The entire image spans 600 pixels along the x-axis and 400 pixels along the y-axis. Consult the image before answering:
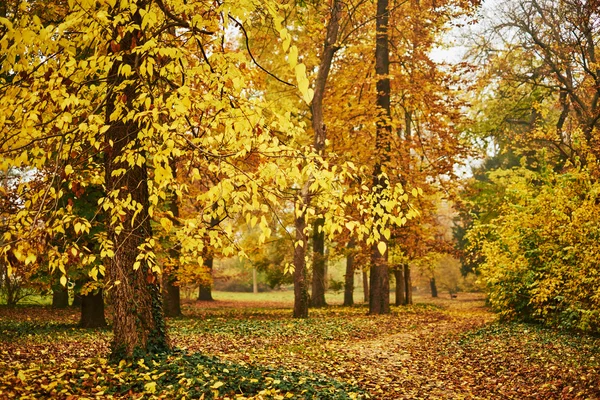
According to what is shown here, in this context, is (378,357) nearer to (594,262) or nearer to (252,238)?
(594,262)

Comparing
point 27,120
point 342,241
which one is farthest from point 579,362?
point 342,241

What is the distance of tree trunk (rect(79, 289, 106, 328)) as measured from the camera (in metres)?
12.7

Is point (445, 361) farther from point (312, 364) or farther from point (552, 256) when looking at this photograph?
point (552, 256)

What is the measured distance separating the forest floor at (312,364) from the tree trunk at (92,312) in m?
0.45

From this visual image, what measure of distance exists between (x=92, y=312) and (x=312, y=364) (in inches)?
284

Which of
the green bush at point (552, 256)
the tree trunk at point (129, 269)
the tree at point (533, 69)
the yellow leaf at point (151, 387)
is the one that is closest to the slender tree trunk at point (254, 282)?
the tree at point (533, 69)

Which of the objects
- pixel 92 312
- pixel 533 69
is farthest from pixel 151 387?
pixel 533 69

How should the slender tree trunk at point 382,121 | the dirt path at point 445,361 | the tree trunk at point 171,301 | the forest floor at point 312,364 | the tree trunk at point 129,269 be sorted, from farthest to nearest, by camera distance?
1. the slender tree trunk at point 382,121
2. the tree trunk at point 171,301
3. the dirt path at point 445,361
4. the tree trunk at point 129,269
5. the forest floor at point 312,364

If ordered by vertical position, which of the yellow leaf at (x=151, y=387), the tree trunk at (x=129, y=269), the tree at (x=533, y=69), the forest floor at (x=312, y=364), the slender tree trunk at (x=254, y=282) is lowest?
the slender tree trunk at (x=254, y=282)

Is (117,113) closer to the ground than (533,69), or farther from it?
closer to the ground

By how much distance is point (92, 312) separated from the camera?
12766 millimetres

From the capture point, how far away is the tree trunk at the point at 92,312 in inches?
500

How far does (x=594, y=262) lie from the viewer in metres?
9.04

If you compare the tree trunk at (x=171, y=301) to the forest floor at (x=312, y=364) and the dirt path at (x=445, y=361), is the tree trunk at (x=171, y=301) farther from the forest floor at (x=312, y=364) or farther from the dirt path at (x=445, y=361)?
the dirt path at (x=445, y=361)
